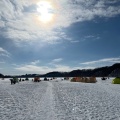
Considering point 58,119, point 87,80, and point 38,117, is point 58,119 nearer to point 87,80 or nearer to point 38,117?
point 38,117

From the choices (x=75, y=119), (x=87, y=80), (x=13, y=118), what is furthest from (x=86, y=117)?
(x=87, y=80)

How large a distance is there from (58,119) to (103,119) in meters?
1.97

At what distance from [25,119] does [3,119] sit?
1062 millimetres

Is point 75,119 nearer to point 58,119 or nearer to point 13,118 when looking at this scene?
point 58,119

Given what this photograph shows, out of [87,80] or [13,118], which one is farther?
[87,80]

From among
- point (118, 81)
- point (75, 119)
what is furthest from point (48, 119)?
point (118, 81)

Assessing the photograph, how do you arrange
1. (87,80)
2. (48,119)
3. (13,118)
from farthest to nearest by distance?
(87,80), (13,118), (48,119)

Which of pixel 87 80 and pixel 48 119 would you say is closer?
pixel 48 119

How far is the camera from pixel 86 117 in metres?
11.6

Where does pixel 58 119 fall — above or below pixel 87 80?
below

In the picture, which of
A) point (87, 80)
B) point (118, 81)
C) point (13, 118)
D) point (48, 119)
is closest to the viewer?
point (48, 119)

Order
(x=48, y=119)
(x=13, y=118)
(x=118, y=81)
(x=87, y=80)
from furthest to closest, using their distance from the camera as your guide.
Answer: (x=87, y=80) < (x=118, y=81) < (x=13, y=118) < (x=48, y=119)

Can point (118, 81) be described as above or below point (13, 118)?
above

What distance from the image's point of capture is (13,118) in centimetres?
1143
